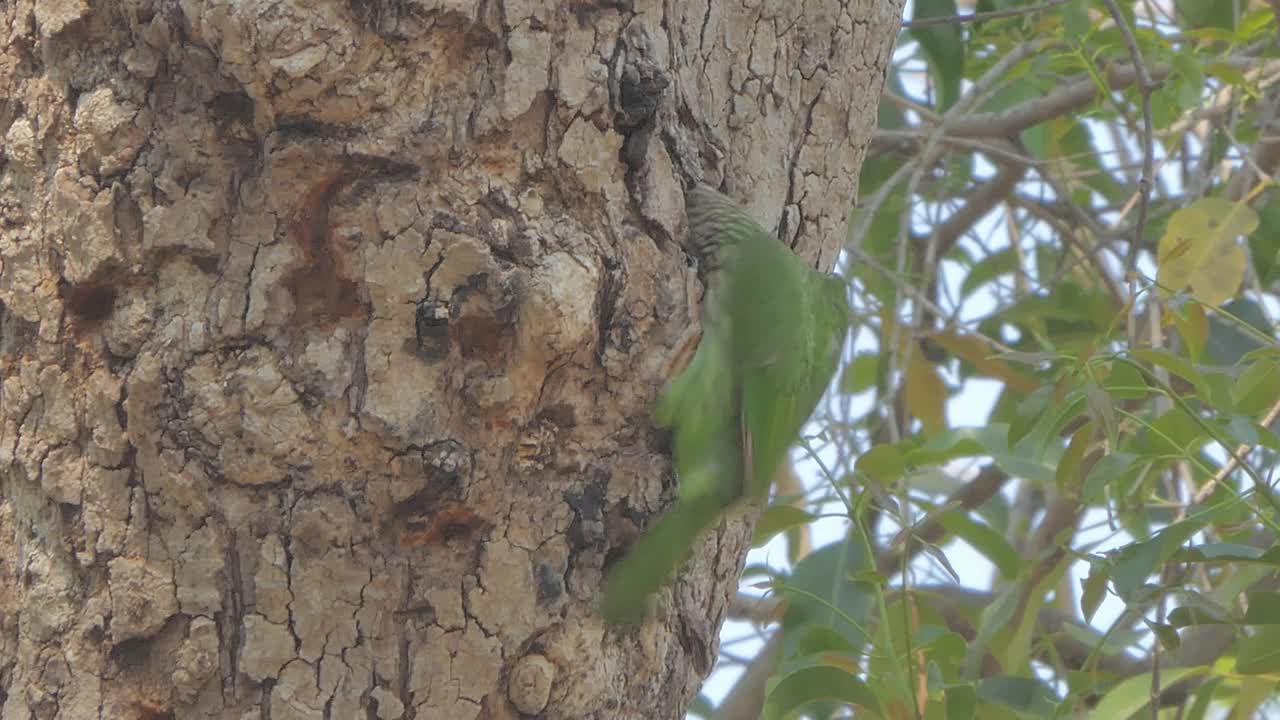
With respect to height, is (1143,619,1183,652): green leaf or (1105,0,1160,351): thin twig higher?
(1105,0,1160,351): thin twig

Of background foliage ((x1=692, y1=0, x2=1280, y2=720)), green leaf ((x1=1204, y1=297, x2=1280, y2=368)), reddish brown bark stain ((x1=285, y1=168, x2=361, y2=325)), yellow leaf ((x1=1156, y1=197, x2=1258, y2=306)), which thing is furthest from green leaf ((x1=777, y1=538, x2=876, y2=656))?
green leaf ((x1=1204, y1=297, x2=1280, y2=368))

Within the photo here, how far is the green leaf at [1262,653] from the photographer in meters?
1.88

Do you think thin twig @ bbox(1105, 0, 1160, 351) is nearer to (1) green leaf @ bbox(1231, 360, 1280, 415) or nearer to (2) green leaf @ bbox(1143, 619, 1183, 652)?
(1) green leaf @ bbox(1231, 360, 1280, 415)

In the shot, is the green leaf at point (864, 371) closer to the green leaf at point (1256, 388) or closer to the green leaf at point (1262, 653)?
the green leaf at point (1256, 388)

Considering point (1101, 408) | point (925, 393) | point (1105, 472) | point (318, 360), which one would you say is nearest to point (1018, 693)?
point (1105, 472)

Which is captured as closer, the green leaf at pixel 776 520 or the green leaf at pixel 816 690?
the green leaf at pixel 816 690

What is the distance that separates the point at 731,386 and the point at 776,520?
1.10 feet

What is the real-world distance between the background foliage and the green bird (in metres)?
0.16

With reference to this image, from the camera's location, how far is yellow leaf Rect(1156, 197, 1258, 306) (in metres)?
2.44

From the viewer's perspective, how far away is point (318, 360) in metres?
1.50

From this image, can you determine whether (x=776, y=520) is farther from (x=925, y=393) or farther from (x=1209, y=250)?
(x=925, y=393)

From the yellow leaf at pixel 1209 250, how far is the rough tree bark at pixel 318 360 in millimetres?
1249

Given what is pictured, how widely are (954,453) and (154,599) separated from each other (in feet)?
4.44

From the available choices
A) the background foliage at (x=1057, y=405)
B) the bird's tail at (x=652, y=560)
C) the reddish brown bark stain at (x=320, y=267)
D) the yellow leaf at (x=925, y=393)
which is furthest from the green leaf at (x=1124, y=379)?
the yellow leaf at (x=925, y=393)
